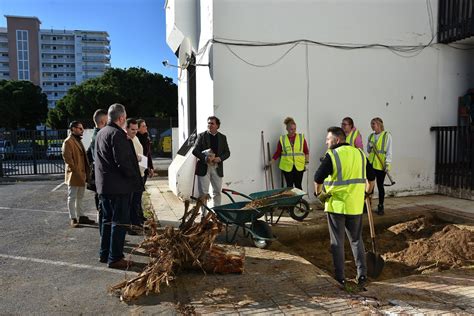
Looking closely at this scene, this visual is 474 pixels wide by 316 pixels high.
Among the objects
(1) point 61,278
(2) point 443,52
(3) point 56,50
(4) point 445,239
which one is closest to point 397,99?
(2) point 443,52

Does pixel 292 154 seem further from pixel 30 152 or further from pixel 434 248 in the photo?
pixel 30 152

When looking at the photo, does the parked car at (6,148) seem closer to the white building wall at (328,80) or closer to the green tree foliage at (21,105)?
the white building wall at (328,80)

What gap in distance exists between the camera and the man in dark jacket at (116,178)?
4602 mm

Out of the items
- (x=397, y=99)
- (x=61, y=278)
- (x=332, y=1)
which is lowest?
(x=61, y=278)

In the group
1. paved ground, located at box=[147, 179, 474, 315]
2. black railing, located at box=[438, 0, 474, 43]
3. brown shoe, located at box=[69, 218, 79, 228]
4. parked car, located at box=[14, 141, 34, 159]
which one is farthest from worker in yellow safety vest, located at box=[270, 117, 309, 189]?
parked car, located at box=[14, 141, 34, 159]

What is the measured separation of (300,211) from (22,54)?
119820 mm

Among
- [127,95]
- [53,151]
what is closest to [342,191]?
[53,151]

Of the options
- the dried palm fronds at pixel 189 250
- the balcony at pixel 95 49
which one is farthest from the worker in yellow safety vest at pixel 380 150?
the balcony at pixel 95 49

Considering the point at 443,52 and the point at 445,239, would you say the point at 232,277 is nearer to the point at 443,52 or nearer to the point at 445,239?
the point at 445,239

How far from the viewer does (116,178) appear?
15.3 feet

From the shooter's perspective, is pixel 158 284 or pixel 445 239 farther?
pixel 445 239

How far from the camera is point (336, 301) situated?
3.78 metres

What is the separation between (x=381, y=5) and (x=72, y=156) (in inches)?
267

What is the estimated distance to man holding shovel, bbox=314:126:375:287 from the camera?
425 centimetres
